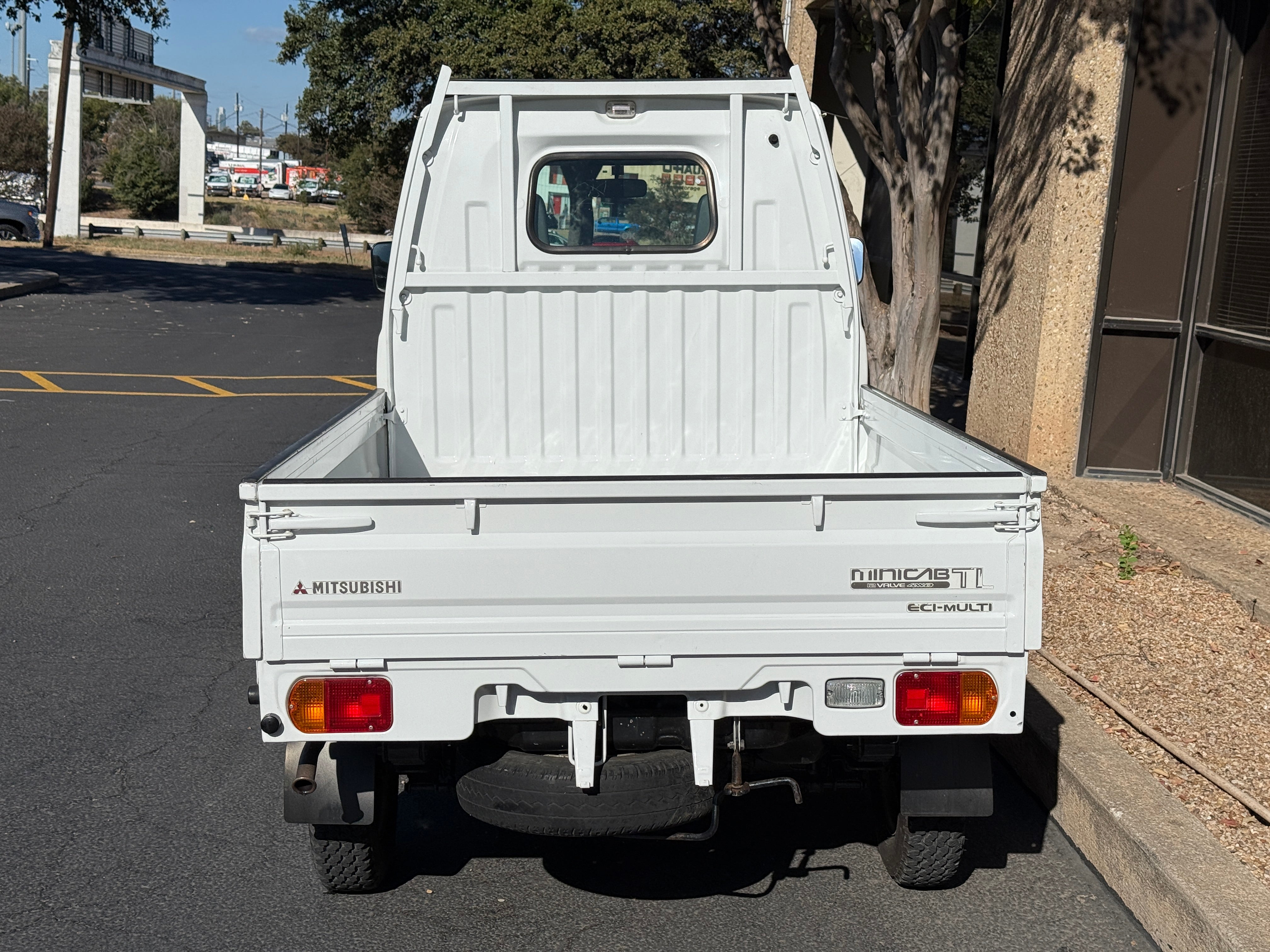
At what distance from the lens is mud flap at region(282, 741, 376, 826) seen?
12.3ft

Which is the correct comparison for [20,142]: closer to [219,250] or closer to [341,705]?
[219,250]

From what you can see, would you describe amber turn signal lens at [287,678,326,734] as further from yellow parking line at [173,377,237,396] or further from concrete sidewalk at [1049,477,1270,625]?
yellow parking line at [173,377,237,396]

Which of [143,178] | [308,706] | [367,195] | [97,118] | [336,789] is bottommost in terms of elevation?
[336,789]

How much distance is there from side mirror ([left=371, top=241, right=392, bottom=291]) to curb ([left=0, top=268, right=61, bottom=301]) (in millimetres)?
17758

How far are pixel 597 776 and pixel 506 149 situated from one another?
2823mm

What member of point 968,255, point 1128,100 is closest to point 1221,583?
point 1128,100

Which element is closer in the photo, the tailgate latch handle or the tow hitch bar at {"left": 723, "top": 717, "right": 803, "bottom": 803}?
the tailgate latch handle

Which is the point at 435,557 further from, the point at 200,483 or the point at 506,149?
the point at 200,483

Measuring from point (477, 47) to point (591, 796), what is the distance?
25568mm

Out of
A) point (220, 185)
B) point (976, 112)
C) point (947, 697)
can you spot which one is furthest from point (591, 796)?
point (220, 185)

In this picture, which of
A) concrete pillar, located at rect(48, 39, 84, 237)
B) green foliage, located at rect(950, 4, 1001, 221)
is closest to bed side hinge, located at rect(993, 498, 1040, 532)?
green foliage, located at rect(950, 4, 1001, 221)

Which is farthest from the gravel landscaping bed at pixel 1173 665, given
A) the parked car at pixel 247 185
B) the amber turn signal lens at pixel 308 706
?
the parked car at pixel 247 185

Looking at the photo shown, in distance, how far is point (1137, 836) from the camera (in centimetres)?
408

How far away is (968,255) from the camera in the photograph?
1476 centimetres
